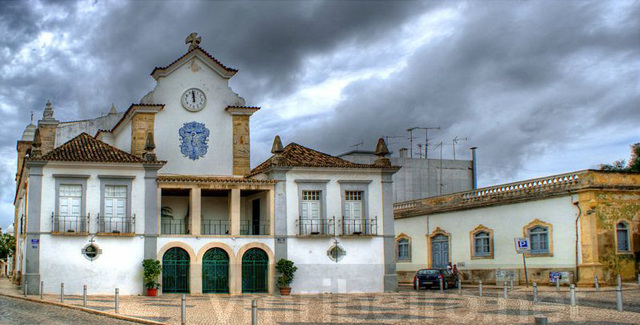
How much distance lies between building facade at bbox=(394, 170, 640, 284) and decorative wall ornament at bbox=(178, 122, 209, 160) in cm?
1474

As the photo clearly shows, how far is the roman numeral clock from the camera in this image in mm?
36062

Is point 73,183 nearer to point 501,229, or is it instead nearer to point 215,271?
point 215,271

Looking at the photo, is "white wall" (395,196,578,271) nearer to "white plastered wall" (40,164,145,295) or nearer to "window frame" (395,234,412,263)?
"window frame" (395,234,412,263)

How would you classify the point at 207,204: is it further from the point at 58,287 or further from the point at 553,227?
the point at 553,227

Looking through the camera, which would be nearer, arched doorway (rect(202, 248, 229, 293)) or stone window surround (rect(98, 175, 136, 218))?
stone window surround (rect(98, 175, 136, 218))

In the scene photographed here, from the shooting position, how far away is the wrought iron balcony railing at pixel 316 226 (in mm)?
33625

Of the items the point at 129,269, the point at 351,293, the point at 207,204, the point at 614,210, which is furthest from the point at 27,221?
the point at 614,210

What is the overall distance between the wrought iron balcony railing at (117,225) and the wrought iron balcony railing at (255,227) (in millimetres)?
5956

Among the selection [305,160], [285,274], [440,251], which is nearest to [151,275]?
[285,274]

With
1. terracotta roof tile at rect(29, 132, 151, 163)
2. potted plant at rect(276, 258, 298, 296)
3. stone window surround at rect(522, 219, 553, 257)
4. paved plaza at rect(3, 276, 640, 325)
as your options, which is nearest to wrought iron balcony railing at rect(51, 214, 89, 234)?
terracotta roof tile at rect(29, 132, 151, 163)

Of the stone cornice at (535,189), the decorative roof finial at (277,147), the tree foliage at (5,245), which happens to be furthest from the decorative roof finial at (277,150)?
the tree foliage at (5,245)

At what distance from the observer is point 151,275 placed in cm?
3070

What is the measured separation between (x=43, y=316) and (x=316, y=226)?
1513cm

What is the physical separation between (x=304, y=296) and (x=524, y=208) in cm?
1248
